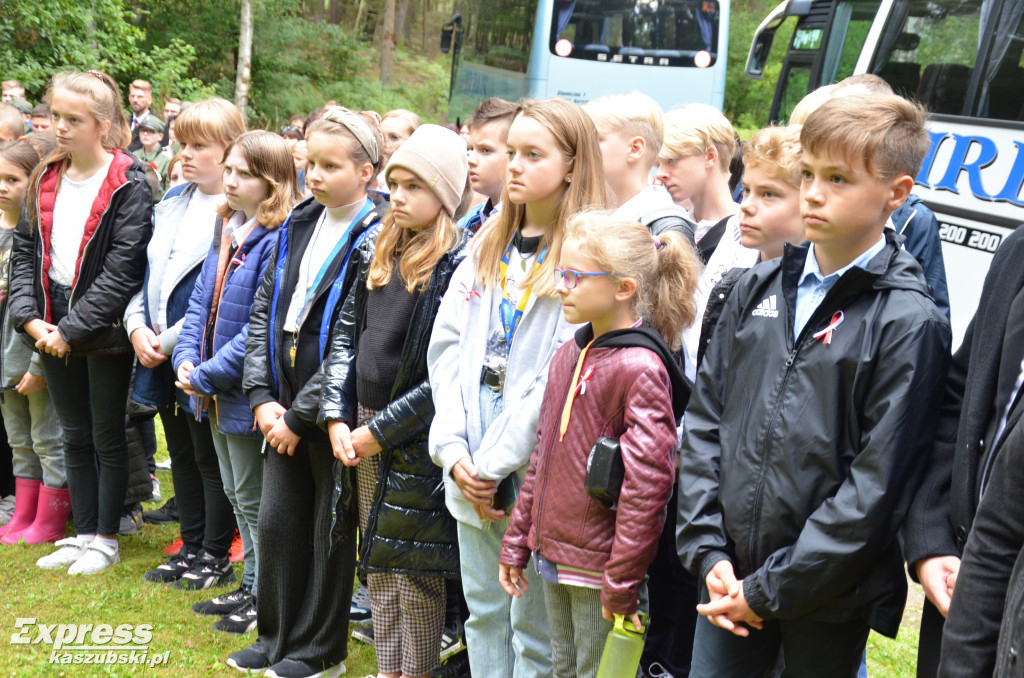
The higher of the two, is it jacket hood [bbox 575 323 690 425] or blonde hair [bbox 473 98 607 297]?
blonde hair [bbox 473 98 607 297]

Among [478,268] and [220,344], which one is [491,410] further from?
[220,344]

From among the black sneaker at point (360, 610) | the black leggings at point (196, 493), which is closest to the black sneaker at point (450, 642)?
the black sneaker at point (360, 610)

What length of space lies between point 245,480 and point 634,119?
229cm

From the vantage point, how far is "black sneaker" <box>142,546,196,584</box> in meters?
4.84

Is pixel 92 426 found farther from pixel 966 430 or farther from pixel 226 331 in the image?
pixel 966 430

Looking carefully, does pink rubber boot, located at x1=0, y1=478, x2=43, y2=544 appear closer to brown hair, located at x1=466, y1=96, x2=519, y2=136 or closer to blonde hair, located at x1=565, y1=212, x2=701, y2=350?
brown hair, located at x1=466, y1=96, x2=519, y2=136

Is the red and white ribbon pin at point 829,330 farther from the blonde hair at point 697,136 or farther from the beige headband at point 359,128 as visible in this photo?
the beige headband at point 359,128

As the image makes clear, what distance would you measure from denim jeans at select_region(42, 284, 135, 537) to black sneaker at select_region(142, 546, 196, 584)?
1.36 ft

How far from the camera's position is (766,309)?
2467mm

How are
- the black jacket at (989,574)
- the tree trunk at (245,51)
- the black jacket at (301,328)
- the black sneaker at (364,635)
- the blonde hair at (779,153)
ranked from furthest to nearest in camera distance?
the tree trunk at (245,51), the black sneaker at (364,635), the black jacket at (301,328), the blonde hair at (779,153), the black jacket at (989,574)

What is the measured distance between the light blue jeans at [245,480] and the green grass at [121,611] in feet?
1.12

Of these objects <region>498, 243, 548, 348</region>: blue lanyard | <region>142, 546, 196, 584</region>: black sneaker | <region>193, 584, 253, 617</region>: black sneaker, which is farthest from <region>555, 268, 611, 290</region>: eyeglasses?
<region>142, 546, 196, 584</region>: black sneaker

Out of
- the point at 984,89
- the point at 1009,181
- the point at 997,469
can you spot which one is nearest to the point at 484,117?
the point at 997,469

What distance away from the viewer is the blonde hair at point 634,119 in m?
3.74
